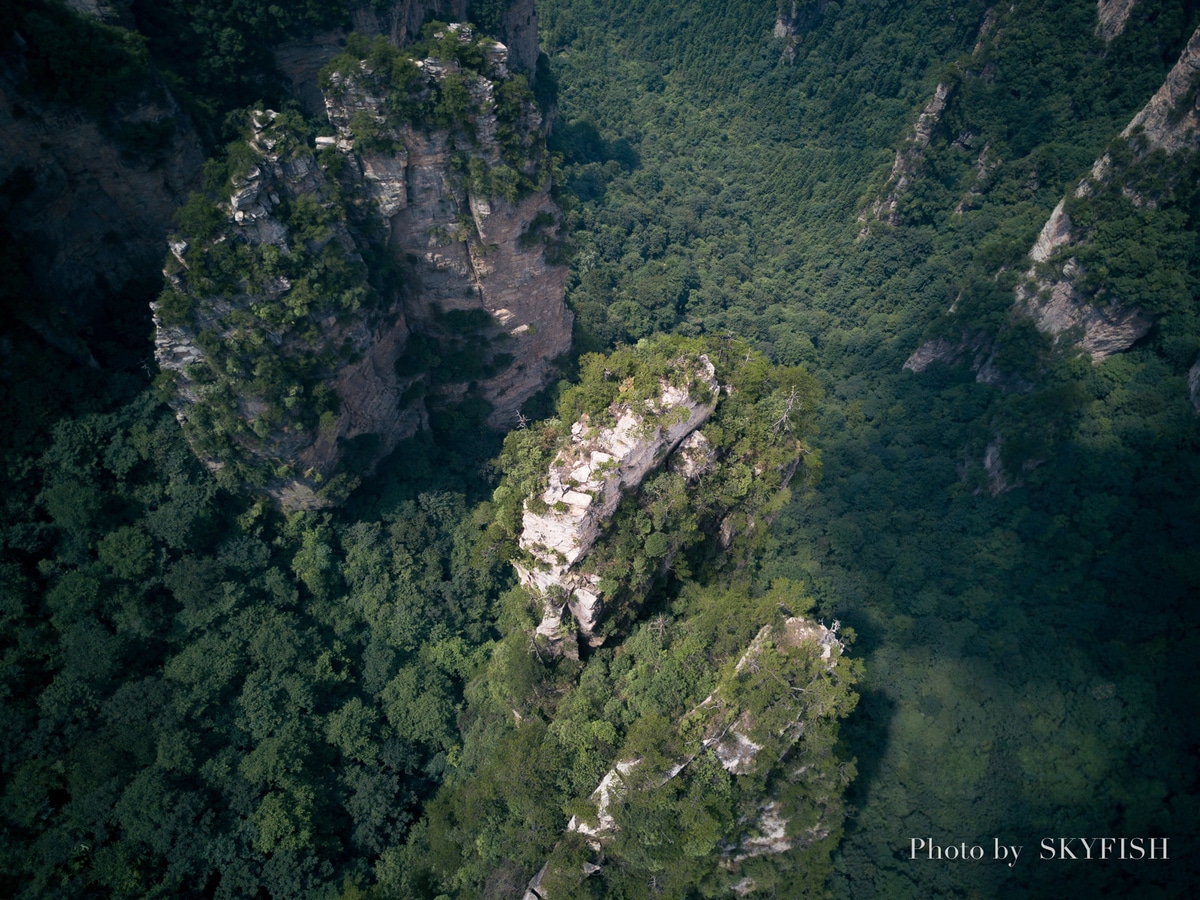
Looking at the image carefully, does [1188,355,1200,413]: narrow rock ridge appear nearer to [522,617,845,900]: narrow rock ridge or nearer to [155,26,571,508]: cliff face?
[522,617,845,900]: narrow rock ridge

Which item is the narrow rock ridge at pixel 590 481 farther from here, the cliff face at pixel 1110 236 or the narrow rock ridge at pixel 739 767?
the cliff face at pixel 1110 236

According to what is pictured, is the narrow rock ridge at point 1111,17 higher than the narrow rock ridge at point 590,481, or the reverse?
the narrow rock ridge at point 1111,17

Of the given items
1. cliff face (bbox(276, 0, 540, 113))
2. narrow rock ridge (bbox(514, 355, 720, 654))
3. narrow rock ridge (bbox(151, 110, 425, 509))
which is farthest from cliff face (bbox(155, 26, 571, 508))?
narrow rock ridge (bbox(514, 355, 720, 654))

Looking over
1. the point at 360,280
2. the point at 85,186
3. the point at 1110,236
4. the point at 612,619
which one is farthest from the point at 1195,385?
the point at 85,186

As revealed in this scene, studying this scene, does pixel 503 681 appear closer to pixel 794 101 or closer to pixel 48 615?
pixel 48 615

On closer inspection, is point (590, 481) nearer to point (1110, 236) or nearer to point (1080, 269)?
point (1080, 269)

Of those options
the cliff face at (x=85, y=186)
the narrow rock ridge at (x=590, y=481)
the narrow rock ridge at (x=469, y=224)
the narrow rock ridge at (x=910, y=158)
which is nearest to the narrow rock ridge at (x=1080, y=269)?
the narrow rock ridge at (x=910, y=158)

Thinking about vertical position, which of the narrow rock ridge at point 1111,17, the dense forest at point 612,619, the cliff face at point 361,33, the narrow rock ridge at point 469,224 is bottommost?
the dense forest at point 612,619

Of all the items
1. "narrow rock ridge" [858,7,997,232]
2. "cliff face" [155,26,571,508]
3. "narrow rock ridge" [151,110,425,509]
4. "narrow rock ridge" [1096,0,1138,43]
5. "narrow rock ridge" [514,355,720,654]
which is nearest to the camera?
"narrow rock ridge" [514,355,720,654]
